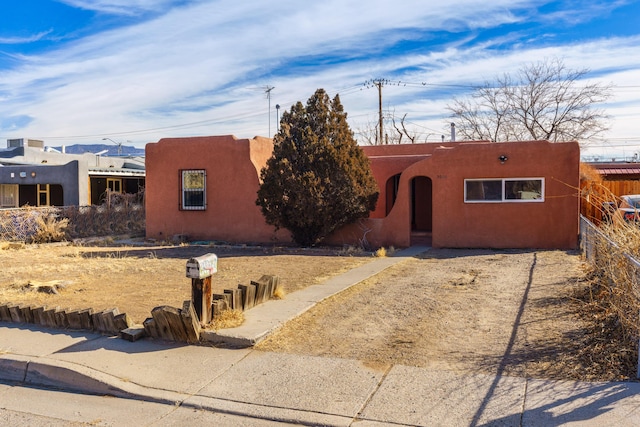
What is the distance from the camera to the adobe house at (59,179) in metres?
28.9

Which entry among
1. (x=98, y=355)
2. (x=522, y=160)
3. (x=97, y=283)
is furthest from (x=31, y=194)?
(x=98, y=355)

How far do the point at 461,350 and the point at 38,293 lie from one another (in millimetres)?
7158

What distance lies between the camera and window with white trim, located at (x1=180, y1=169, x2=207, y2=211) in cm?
1962

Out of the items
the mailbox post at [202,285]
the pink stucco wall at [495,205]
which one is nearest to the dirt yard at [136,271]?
the mailbox post at [202,285]

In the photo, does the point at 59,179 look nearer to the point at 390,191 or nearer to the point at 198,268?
the point at 390,191

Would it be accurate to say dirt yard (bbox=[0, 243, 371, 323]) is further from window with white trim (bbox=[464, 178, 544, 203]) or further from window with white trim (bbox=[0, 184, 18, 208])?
window with white trim (bbox=[0, 184, 18, 208])

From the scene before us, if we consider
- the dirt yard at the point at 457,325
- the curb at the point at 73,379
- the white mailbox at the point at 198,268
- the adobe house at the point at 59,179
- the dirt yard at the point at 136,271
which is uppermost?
the adobe house at the point at 59,179

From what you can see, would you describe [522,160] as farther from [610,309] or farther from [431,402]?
[431,402]

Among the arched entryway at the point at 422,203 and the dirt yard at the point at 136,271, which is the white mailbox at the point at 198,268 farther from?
the arched entryway at the point at 422,203

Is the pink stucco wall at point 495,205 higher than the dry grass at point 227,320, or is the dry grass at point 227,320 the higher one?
the pink stucco wall at point 495,205

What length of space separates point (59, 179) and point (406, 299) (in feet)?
82.5

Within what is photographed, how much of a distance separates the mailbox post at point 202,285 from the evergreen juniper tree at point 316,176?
30.2ft

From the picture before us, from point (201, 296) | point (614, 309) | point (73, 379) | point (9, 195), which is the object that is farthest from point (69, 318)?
point (9, 195)

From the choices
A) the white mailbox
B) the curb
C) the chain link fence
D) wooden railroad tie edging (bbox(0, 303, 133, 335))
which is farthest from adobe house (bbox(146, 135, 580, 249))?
the curb
